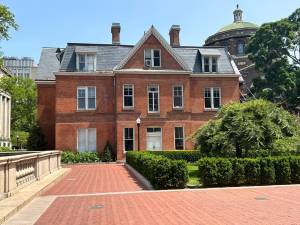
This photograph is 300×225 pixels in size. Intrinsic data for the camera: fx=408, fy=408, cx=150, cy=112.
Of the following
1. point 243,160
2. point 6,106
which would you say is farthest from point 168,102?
point 6,106

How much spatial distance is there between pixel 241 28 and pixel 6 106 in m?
39.9

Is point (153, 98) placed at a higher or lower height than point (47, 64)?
lower

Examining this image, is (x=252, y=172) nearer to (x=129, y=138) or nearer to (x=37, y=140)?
(x=129, y=138)

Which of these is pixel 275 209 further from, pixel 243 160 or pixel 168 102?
pixel 168 102

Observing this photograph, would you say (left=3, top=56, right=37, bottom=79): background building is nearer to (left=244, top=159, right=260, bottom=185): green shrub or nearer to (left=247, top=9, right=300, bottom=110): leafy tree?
(left=247, top=9, right=300, bottom=110): leafy tree

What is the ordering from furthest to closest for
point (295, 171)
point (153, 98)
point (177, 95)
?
point (177, 95) < point (153, 98) < point (295, 171)

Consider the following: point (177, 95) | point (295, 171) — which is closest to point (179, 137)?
point (177, 95)

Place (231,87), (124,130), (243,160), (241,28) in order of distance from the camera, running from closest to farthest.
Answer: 1. (243,160)
2. (124,130)
3. (231,87)
4. (241,28)

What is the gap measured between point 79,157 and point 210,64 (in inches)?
614

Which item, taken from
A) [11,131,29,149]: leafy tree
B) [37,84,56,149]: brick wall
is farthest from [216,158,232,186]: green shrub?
[11,131,29,149]: leafy tree

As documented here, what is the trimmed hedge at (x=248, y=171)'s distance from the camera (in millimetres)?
16344

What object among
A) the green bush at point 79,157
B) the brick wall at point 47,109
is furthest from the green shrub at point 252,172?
the brick wall at point 47,109

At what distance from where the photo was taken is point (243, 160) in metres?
17.0

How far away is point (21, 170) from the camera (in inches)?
573
